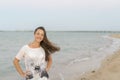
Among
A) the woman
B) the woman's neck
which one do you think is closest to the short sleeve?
the woman

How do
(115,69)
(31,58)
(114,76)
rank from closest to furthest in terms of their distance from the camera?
(31,58) < (114,76) < (115,69)

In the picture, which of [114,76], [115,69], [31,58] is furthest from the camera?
[115,69]

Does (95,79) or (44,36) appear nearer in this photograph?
(44,36)

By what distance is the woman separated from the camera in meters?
4.22

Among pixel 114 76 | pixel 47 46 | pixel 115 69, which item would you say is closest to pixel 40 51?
pixel 47 46

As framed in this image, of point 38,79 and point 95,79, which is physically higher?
point 38,79

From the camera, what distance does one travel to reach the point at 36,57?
4.24 m

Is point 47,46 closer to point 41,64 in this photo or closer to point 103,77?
point 41,64

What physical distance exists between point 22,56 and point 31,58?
13 cm

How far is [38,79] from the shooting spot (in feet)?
14.0

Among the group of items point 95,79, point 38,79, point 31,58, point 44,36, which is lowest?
point 95,79

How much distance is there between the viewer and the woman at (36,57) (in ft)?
13.9

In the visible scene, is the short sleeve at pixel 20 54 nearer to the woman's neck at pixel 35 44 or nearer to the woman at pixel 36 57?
the woman at pixel 36 57

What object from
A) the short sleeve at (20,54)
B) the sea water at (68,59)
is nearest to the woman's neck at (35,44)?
the short sleeve at (20,54)
